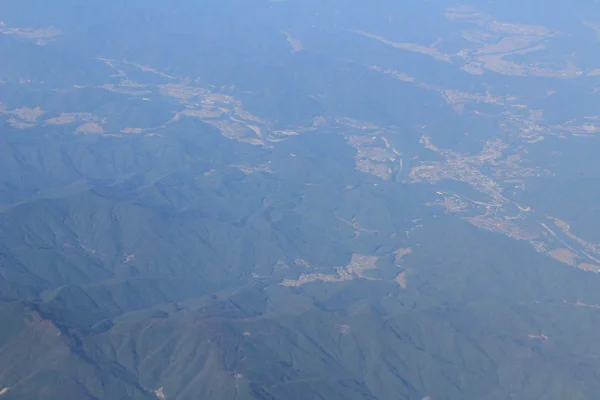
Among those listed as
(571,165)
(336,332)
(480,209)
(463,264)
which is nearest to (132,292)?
(336,332)

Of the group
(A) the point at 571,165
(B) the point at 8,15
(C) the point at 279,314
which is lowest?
(B) the point at 8,15

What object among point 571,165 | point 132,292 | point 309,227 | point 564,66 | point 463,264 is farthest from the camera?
point 564,66

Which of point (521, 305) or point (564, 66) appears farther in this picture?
point (564, 66)

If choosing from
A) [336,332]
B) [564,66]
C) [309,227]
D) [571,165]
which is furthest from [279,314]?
[564,66]

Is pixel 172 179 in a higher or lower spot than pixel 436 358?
lower

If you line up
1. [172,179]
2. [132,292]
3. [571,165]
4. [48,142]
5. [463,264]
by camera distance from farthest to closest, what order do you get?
[571,165] → [48,142] → [172,179] → [463,264] → [132,292]

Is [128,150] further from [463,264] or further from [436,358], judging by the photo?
[436,358]
